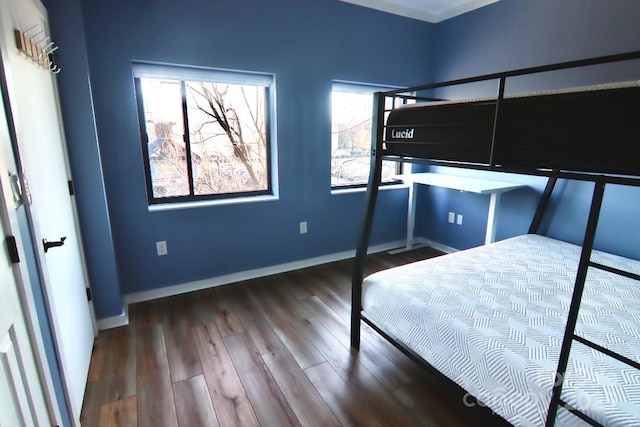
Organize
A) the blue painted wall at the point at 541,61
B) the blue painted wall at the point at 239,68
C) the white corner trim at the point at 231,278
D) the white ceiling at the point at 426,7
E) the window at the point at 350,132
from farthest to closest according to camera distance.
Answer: the window at the point at 350,132
the white ceiling at the point at 426,7
the white corner trim at the point at 231,278
the blue painted wall at the point at 541,61
the blue painted wall at the point at 239,68

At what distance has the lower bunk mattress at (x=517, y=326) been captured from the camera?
1115mm

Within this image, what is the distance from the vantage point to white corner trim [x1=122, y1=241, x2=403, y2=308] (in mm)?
2631

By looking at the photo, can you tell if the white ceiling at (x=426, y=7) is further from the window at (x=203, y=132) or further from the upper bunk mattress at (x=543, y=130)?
the upper bunk mattress at (x=543, y=130)

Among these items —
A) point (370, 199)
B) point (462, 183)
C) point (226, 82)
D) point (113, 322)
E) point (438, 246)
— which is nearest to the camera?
point (370, 199)

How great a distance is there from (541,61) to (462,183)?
46.3 inches

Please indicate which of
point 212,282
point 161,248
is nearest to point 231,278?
point 212,282

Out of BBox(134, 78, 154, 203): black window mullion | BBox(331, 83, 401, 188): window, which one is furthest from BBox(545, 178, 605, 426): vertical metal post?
BBox(134, 78, 154, 203): black window mullion

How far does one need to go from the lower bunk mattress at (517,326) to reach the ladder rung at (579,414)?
2 centimetres

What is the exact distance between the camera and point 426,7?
3281mm

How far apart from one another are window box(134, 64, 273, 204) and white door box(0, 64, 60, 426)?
5.14 feet

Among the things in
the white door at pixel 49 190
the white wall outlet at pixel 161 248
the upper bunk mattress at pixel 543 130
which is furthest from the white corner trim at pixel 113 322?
the upper bunk mattress at pixel 543 130

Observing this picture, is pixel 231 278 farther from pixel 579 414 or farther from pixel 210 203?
pixel 579 414

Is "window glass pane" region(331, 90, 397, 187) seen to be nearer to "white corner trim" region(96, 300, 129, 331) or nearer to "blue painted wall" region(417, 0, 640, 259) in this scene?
"blue painted wall" region(417, 0, 640, 259)

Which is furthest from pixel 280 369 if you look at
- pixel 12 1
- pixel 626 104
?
pixel 12 1
